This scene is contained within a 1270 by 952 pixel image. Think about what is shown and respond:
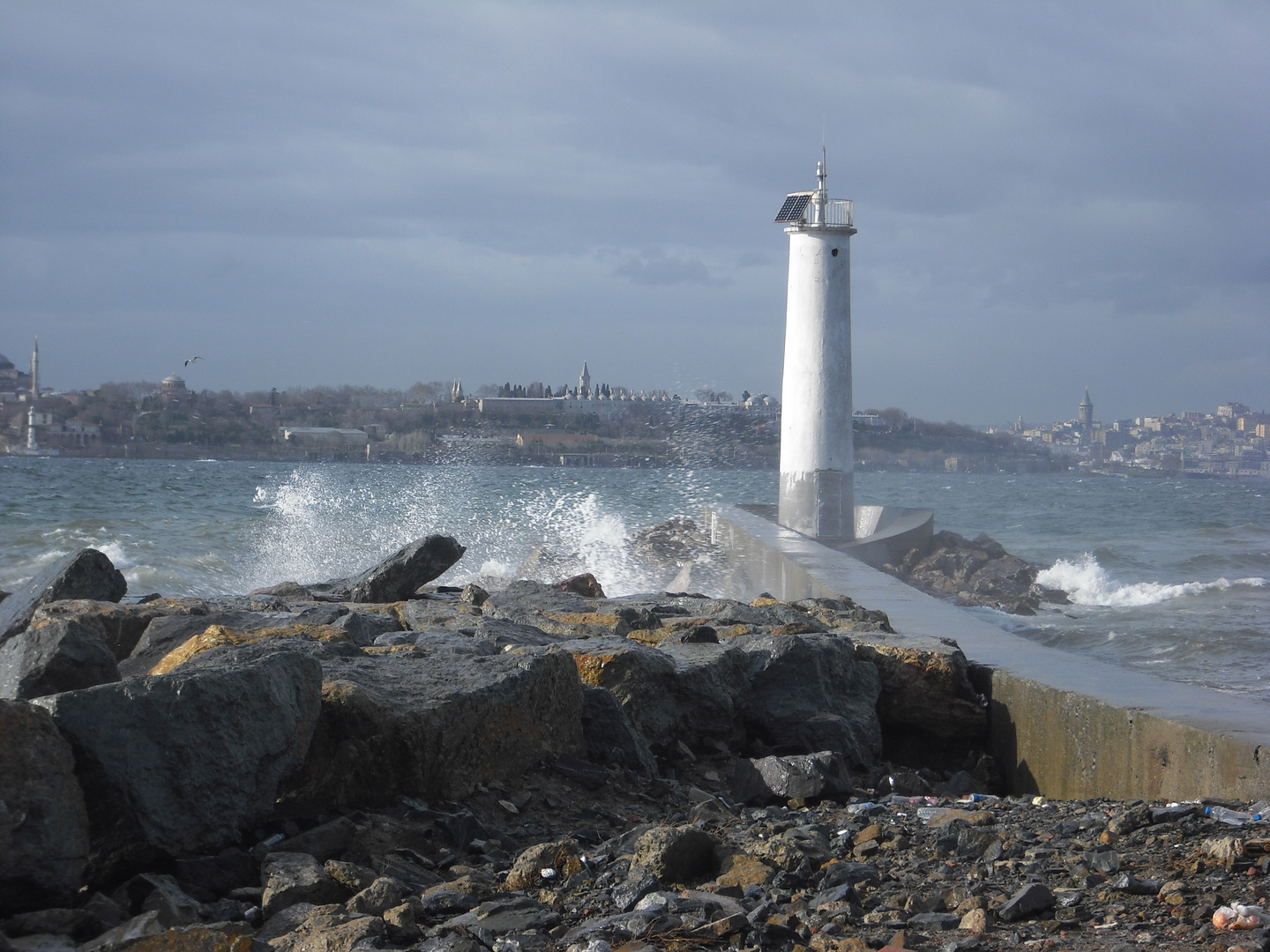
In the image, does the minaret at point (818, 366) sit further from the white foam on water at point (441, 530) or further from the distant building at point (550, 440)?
the distant building at point (550, 440)

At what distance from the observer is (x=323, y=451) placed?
5781 centimetres

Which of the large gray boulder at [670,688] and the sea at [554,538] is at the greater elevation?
the large gray boulder at [670,688]

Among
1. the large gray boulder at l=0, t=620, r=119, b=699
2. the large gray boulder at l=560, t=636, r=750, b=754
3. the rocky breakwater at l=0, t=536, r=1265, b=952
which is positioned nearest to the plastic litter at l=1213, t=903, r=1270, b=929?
the rocky breakwater at l=0, t=536, r=1265, b=952

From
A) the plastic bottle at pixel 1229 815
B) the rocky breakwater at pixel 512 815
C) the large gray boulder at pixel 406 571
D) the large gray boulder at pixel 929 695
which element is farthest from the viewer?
the large gray boulder at pixel 406 571

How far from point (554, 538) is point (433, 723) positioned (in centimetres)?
1721

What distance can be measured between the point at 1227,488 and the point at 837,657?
3329 inches

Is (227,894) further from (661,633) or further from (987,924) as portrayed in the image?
(661,633)

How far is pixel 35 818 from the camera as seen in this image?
2338mm

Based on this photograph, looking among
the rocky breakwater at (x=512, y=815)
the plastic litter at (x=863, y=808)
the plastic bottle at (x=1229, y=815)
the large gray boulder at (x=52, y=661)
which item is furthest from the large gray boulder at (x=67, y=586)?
the plastic bottle at (x=1229, y=815)

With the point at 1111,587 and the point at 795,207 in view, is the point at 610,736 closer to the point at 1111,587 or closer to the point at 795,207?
the point at 795,207

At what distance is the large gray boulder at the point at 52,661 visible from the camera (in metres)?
3.22

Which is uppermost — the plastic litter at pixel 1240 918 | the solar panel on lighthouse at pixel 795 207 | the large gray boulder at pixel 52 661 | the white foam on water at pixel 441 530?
the solar panel on lighthouse at pixel 795 207

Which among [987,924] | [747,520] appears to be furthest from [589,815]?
[747,520]

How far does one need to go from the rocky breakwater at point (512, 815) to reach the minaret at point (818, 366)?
34.0ft
